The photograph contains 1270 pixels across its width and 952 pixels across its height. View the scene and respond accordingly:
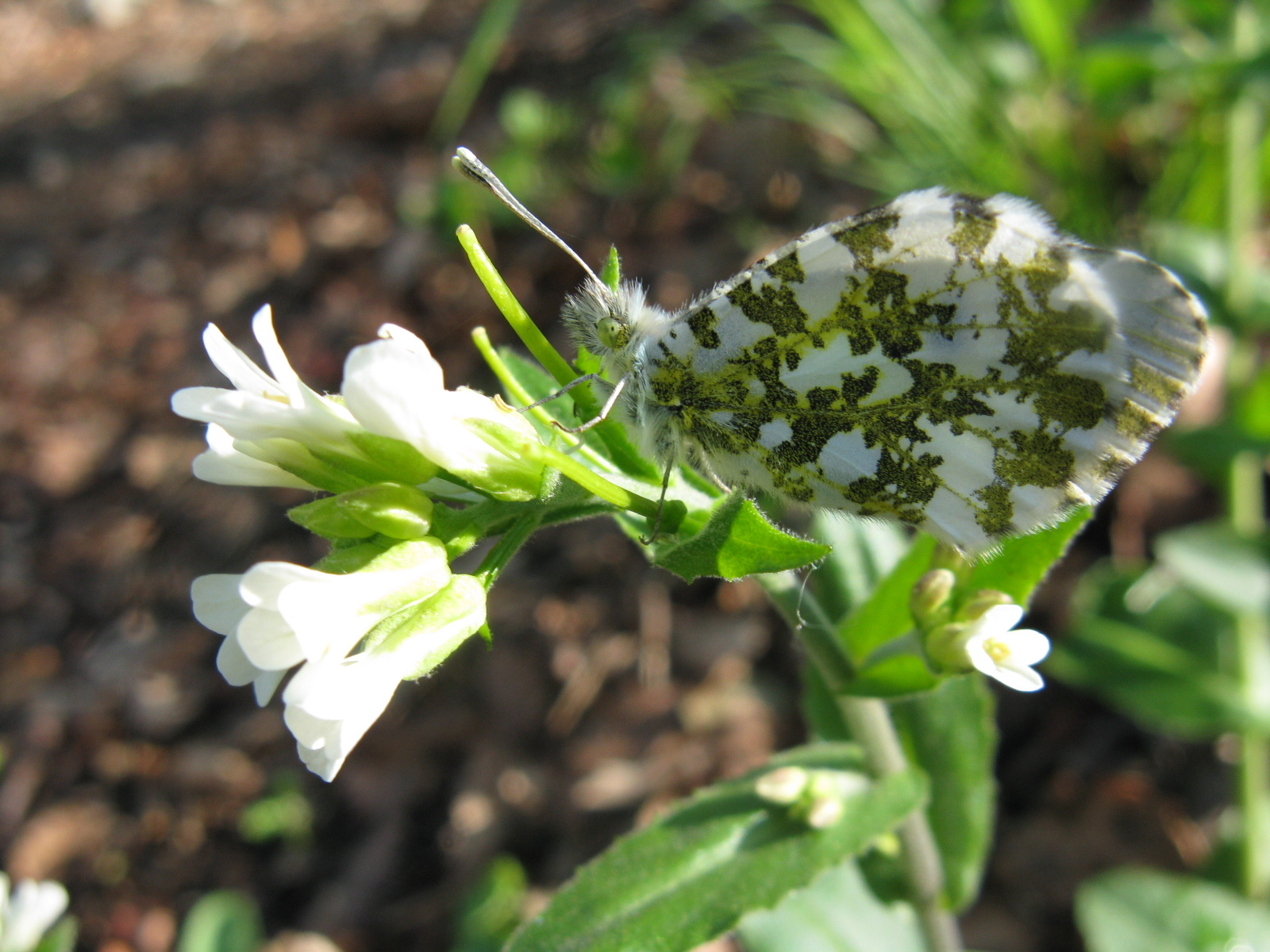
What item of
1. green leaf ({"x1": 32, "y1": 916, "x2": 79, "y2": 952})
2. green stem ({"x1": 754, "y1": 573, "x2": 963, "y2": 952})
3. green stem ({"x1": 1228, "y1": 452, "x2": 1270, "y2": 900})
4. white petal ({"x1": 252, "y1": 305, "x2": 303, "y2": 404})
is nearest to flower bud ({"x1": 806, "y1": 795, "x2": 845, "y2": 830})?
green stem ({"x1": 754, "y1": 573, "x2": 963, "y2": 952})

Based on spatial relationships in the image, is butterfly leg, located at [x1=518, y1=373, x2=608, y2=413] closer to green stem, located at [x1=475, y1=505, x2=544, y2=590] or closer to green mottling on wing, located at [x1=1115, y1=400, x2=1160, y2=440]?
green stem, located at [x1=475, y1=505, x2=544, y2=590]

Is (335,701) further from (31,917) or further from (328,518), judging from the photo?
(31,917)

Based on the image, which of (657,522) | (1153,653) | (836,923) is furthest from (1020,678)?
(1153,653)

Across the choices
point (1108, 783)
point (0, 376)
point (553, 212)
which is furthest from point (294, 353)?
point (1108, 783)

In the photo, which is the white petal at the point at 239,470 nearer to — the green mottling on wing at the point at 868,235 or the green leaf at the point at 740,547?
the green leaf at the point at 740,547

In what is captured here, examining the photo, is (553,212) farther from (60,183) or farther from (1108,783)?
(60,183)

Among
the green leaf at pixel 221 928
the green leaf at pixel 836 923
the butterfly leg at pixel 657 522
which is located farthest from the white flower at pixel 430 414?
the green leaf at pixel 221 928
